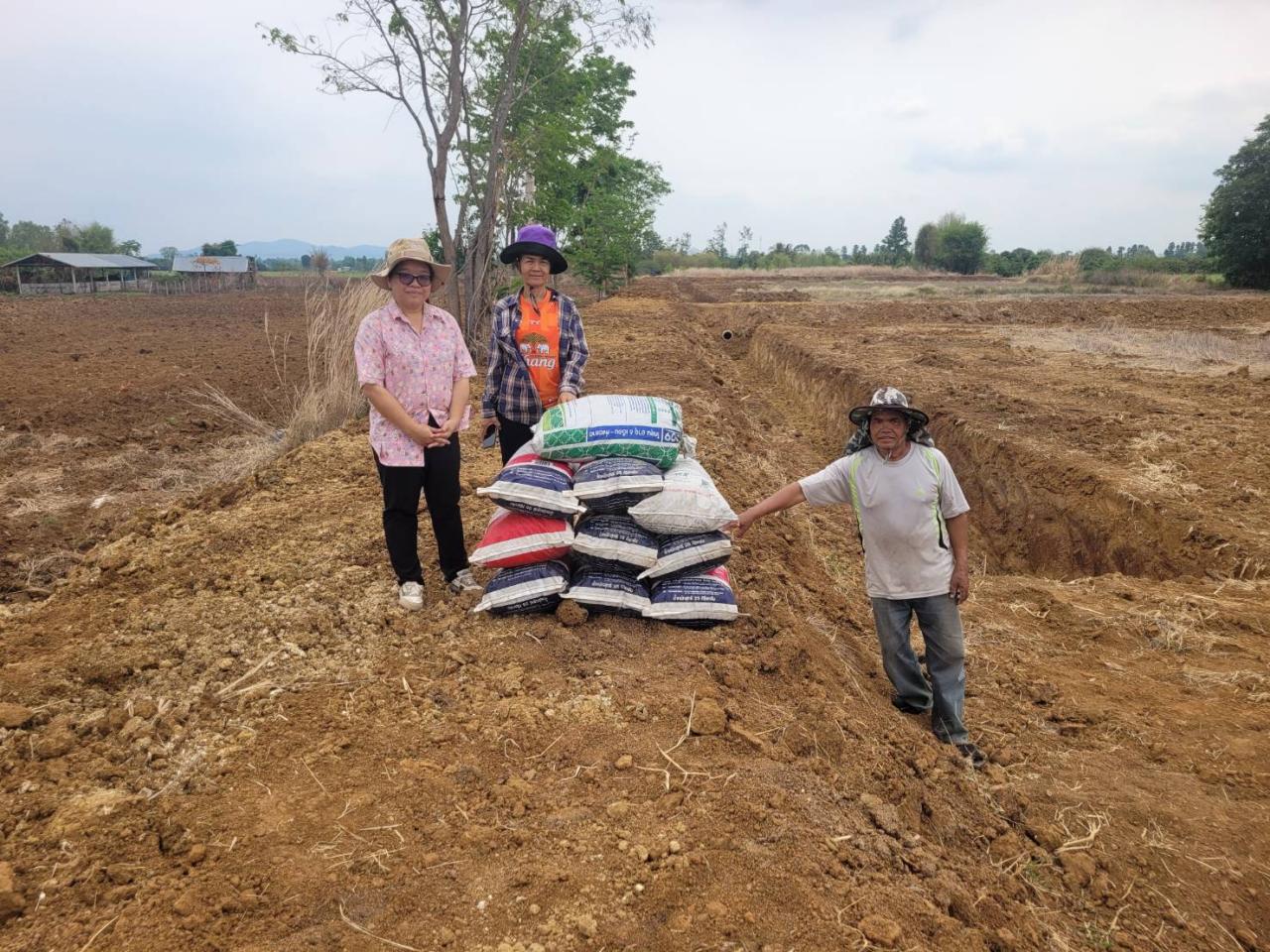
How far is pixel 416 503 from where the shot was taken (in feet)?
11.7

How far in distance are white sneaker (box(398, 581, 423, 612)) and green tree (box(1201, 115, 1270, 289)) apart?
35791 millimetres

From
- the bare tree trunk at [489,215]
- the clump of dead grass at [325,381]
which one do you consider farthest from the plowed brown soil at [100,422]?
the bare tree trunk at [489,215]

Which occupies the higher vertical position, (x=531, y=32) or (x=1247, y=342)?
(x=531, y=32)

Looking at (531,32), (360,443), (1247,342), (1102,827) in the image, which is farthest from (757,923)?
(1247,342)

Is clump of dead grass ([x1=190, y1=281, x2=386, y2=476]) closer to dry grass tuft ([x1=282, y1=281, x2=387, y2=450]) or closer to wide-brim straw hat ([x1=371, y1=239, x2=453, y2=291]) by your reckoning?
dry grass tuft ([x1=282, y1=281, x2=387, y2=450])

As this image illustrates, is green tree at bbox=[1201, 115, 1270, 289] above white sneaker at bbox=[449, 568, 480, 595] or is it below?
above

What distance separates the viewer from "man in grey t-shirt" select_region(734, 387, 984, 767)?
3180 mm

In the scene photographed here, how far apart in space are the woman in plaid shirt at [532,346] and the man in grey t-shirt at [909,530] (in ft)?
4.33

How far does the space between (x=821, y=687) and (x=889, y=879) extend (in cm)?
108

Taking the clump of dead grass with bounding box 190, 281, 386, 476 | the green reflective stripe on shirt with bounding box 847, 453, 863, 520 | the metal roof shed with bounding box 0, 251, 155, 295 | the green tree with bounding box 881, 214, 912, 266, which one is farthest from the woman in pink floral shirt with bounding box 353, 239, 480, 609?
the green tree with bounding box 881, 214, 912, 266

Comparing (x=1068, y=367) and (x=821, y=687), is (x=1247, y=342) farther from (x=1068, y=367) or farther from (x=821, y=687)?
(x=821, y=687)

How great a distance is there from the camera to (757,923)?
6.20ft

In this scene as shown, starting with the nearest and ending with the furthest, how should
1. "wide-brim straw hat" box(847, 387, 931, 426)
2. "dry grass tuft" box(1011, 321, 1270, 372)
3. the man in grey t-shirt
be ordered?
"wide-brim straw hat" box(847, 387, 931, 426) → the man in grey t-shirt → "dry grass tuft" box(1011, 321, 1270, 372)

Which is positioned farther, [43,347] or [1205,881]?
[43,347]
